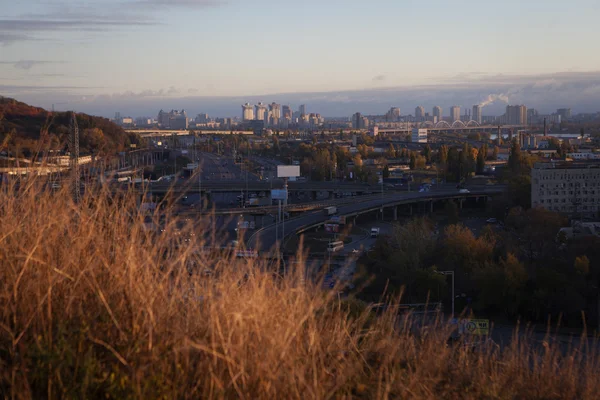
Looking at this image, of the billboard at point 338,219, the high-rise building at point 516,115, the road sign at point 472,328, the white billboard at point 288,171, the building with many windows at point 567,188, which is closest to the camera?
the road sign at point 472,328

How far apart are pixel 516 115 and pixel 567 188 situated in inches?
2574

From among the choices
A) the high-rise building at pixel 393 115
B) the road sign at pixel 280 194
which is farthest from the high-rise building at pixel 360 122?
the road sign at pixel 280 194

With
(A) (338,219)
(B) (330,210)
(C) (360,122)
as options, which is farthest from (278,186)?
(C) (360,122)

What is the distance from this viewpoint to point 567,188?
459 inches

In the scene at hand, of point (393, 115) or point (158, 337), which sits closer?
point (158, 337)

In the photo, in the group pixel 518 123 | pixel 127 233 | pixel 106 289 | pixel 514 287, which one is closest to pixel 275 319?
pixel 106 289

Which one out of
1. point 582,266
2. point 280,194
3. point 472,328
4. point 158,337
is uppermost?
point 158,337

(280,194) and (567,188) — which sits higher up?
(567,188)

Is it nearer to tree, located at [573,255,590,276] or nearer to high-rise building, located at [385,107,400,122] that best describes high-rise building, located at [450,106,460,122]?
high-rise building, located at [385,107,400,122]

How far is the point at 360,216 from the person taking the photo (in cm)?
1191

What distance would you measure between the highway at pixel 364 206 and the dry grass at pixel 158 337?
5.48m

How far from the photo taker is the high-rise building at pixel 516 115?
7238 cm

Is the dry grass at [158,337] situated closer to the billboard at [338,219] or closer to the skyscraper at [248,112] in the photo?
the billboard at [338,219]

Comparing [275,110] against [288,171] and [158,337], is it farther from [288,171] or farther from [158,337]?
[158,337]
